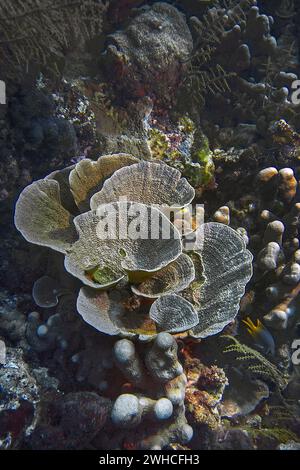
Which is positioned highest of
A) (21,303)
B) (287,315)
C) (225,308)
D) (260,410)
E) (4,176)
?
(4,176)

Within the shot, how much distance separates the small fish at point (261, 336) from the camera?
2.70m

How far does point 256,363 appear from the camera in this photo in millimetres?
2797

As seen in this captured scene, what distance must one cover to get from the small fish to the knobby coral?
467 millimetres

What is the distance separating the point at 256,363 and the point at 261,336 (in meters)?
0.24

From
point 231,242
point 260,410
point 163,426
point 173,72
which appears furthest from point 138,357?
point 173,72

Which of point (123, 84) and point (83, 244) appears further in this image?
point (123, 84)

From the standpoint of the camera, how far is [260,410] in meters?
2.83

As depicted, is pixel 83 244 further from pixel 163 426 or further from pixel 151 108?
pixel 151 108

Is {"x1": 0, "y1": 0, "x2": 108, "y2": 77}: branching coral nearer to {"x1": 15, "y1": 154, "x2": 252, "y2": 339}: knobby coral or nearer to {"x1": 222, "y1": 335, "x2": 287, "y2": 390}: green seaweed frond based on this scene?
{"x1": 15, "y1": 154, "x2": 252, "y2": 339}: knobby coral

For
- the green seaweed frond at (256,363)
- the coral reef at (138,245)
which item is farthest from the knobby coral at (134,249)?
the green seaweed frond at (256,363)

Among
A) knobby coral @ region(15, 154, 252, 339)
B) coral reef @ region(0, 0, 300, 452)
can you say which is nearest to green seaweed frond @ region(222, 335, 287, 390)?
coral reef @ region(0, 0, 300, 452)

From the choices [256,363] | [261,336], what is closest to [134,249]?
[261,336]

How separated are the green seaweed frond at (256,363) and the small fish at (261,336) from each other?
0.23 feet

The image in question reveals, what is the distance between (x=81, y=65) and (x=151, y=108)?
79cm
